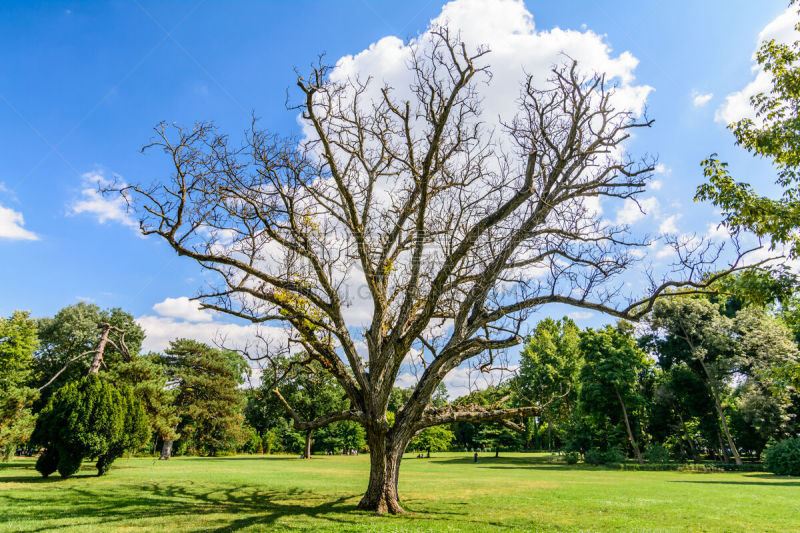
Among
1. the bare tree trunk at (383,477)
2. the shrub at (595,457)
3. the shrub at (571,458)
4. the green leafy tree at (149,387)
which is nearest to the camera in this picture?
the bare tree trunk at (383,477)

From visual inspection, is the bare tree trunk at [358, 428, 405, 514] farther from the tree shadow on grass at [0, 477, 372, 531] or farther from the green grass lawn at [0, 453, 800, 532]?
the tree shadow on grass at [0, 477, 372, 531]

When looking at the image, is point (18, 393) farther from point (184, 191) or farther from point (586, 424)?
point (586, 424)

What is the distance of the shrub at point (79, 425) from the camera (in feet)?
45.4

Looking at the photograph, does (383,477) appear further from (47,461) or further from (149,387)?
(149,387)

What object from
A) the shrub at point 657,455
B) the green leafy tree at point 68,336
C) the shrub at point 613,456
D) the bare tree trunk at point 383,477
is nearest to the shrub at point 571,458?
the shrub at point 613,456

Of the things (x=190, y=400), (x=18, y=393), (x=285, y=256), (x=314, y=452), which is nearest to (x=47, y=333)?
(x=190, y=400)

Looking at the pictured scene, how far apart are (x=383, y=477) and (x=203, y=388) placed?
30541 mm

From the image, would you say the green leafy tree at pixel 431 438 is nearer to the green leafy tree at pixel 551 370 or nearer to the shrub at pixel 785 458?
the green leafy tree at pixel 551 370

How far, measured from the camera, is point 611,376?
33.8 metres

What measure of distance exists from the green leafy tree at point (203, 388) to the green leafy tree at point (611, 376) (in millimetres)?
30431

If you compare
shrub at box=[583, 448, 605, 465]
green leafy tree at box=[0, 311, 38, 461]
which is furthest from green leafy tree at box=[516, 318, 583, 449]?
green leafy tree at box=[0, 311, 38, 461]

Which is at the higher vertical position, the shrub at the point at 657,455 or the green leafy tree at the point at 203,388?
the green leafy tree at the point at 203,388

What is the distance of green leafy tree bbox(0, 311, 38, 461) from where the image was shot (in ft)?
60.4

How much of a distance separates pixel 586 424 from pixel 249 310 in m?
37.3
